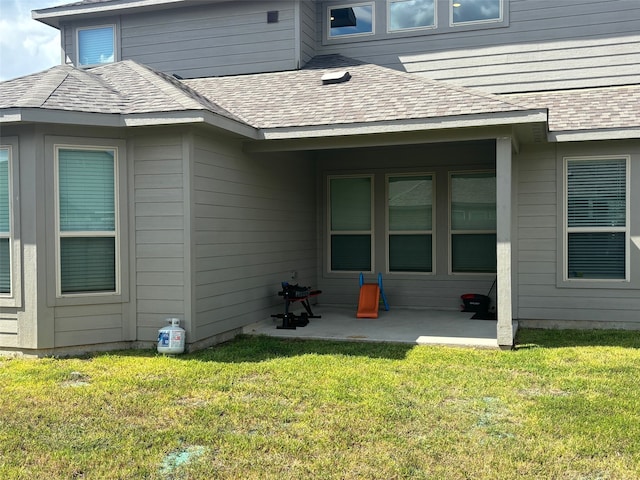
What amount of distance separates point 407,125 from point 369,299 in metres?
3.20

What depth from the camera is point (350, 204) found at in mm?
9609

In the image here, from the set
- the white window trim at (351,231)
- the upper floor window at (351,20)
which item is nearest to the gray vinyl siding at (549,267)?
the white window trim at (351,231)

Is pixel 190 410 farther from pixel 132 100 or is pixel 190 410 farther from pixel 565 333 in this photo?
pixel 565 333

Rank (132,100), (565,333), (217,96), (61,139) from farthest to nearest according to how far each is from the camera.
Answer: (217,96)
(565,333)
(132,100)
(61,139)

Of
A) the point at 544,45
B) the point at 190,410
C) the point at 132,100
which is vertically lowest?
the point at 190,410

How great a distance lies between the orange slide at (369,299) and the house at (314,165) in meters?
0.72

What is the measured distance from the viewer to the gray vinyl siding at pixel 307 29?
30.9ft

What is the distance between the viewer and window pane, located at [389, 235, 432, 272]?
30.2 feet

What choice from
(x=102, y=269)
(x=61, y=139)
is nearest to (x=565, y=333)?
(x=102, y=269)

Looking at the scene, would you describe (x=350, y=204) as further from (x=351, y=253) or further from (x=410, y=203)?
(x=410, y=203)

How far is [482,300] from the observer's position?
8555mm

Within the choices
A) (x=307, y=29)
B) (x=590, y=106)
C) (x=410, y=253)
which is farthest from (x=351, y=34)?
(x=590, y=106)

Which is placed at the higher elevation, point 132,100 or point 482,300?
point 132,100

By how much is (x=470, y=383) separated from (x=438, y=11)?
6468mm
